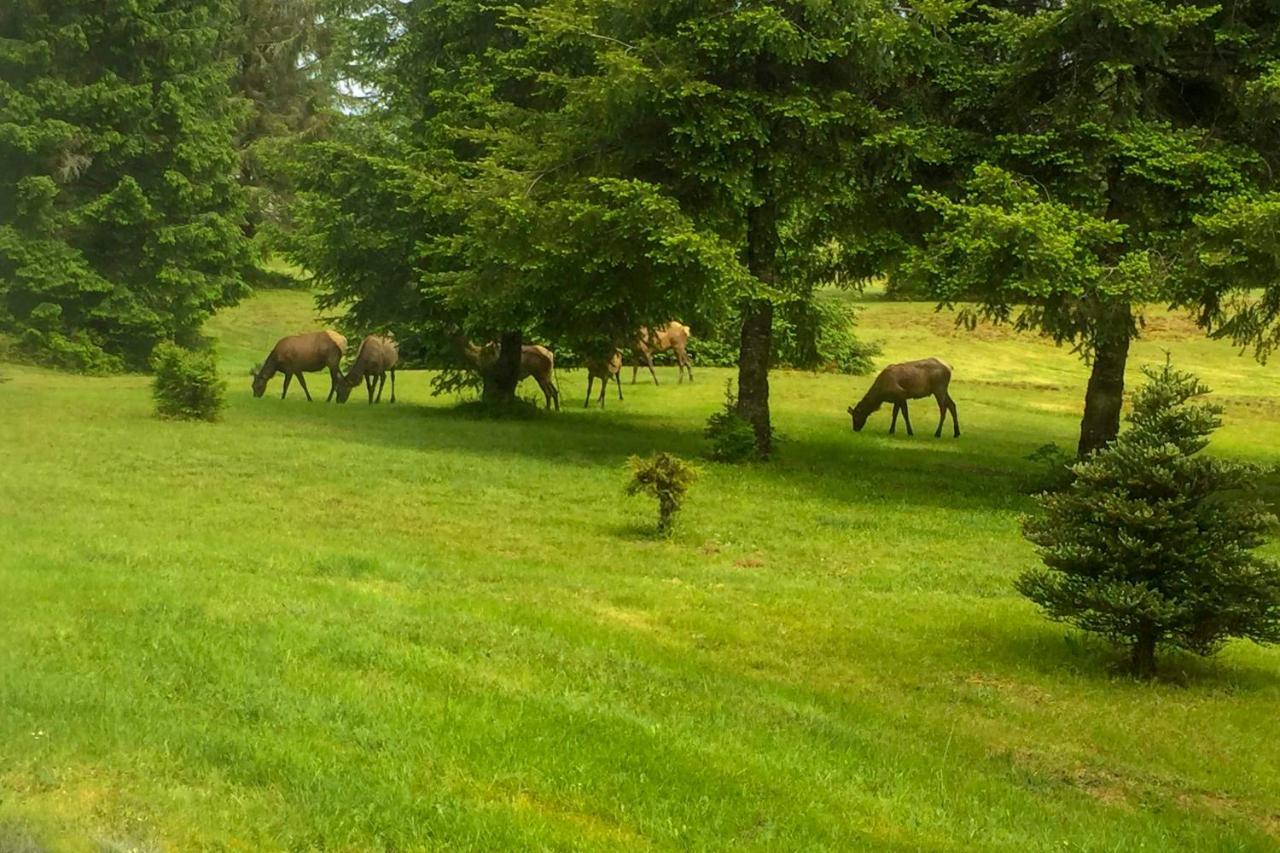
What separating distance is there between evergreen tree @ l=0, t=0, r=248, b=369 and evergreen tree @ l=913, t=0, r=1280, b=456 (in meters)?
20.4

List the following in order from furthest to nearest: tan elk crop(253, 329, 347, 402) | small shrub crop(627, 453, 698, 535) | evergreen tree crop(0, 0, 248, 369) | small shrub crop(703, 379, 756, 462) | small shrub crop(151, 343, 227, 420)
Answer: evergreen tree crop(0, 0, 248, 369) → tan elk crop(253, 329, 347, 402) → small shrub crop(151, 343, 227, 420) → small shrub crop(703, 379, 756, 462) → small shrub crop(627, 453, 698, 535)

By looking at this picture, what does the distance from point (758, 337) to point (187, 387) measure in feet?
29.2

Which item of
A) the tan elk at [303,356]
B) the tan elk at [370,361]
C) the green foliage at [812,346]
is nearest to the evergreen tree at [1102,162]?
the green foliage at [812,346]

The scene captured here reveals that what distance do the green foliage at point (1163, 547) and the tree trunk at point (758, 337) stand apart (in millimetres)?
10613

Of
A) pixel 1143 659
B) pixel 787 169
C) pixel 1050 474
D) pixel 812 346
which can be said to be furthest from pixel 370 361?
pixel 1143 659

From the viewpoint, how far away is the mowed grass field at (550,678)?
507cm

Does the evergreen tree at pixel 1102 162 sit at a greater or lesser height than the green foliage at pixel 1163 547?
greater

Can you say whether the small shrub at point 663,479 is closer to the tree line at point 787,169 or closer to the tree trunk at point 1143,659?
the tree line at point 787,169

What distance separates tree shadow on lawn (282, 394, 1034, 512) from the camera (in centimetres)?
1727

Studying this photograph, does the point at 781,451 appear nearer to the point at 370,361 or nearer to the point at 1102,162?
the point at 1102,162

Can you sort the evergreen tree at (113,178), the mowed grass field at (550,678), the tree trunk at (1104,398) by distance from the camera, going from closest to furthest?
the mowed grass field at (550,678) → the tree trunk at (1104,398) → the evergreen tree at (113,178)

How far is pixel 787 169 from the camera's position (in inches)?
714

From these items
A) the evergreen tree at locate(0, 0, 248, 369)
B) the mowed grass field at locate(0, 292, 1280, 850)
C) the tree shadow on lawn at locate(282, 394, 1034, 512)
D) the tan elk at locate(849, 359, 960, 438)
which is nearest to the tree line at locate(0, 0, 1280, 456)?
the tree shadow on lawn at locate(282, 394, 1034, 512)

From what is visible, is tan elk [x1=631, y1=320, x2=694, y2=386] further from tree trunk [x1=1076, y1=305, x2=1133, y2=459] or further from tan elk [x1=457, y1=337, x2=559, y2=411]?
tree trunk [x1=1076, y1=305, x2=1133, y2=459]
